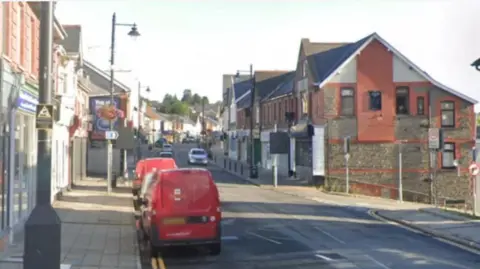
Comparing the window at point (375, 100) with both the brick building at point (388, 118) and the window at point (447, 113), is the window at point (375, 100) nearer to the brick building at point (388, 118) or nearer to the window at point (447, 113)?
the brick building at point (388, 118)

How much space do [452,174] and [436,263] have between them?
28.9 m

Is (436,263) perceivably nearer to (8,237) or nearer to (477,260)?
(477,260)

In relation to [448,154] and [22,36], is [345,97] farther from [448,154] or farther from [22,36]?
[22,36]

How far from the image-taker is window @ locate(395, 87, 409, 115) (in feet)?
138

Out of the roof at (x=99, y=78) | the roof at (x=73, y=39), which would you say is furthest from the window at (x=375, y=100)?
the roof at (x=99, y=78)

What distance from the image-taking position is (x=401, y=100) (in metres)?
42.2

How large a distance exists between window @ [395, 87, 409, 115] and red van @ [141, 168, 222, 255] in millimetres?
28709

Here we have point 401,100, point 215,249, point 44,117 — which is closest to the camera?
point 44,117

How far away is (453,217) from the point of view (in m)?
23.2

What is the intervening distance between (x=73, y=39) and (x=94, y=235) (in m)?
19.8

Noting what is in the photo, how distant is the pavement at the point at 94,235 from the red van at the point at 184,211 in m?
0.87

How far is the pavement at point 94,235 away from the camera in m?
Result: 13.7

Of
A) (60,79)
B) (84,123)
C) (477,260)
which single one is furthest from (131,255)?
(84,123)

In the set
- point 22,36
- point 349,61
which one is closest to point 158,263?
point 22,36
